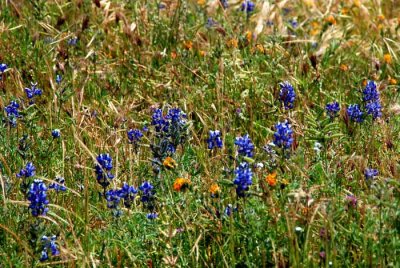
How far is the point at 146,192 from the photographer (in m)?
2.82

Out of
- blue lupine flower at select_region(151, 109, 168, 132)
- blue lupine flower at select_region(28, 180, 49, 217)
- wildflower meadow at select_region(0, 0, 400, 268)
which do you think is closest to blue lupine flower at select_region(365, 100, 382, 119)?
wildflower meadow at select_region(0, 0, 400, 268)

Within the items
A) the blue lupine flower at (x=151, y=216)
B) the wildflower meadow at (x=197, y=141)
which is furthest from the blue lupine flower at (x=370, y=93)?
the blue lupine flower at (x=151, y=216)

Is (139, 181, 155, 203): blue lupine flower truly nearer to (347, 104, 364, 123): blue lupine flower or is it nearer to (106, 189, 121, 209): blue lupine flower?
(106, 189, 121, 209): blue lupine flower

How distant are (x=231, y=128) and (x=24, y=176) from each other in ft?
3.47

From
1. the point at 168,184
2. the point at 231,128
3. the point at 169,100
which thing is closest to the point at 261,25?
the point at 169,100

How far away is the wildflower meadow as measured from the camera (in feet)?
8.34

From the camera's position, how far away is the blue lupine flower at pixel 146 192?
2.78m

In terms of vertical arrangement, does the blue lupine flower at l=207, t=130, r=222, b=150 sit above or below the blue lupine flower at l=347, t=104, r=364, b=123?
below

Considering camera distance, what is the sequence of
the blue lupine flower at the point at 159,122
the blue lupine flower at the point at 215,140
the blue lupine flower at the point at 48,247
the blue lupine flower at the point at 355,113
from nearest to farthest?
the blue lupine flower at the point at 48,247
the blue lupine flower at the point at 215,140
the blue lupine flower at the point at 159,122
the blue lupine flower at the point at 355,113

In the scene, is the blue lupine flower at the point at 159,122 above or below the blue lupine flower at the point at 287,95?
below

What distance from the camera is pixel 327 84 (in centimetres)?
420

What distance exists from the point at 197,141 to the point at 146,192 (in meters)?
0.69

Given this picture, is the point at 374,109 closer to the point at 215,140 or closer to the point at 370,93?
the point at 370,93

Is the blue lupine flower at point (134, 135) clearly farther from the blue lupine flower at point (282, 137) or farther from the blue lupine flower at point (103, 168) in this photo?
the blue lupine flower at point (282, 137)
